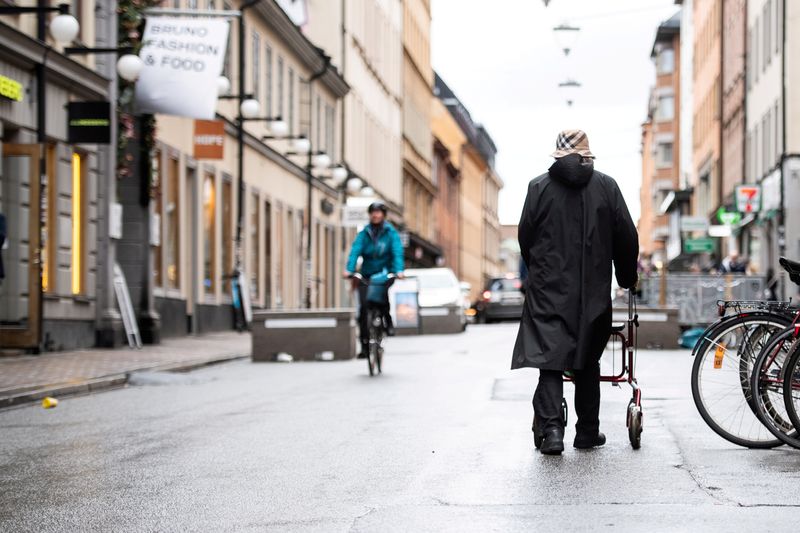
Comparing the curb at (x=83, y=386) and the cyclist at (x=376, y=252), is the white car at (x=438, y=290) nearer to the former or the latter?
the curb at (x=83, y=386)

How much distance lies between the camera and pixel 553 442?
8.94 metres

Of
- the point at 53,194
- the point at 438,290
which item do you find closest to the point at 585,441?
the point at 53,194

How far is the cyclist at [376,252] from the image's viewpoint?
17.8 m

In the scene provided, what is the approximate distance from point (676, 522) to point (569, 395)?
718 centimetres

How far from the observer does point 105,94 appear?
2497cm

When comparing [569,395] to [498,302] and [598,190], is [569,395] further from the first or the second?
[498,302]

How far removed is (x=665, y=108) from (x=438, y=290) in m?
63.5

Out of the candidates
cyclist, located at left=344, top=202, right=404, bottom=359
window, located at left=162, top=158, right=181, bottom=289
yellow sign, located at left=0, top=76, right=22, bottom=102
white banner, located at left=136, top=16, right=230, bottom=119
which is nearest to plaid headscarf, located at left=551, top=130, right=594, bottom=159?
cyclist, located at left=344, top=202, right=404, bottom=359

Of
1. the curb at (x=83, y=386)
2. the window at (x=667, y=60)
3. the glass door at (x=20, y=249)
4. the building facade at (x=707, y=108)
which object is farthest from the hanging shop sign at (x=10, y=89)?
the window at (x=667, y=60)

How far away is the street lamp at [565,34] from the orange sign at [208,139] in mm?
8274

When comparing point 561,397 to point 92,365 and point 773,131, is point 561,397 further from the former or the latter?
point 773,131

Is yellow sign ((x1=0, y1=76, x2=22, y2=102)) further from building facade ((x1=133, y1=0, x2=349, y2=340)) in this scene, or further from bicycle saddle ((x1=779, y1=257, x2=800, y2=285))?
bicycle saddle ((x1=779, y1=257, x2=800, y2=285))

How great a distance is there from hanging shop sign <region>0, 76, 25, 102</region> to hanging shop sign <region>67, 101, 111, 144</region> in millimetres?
1120

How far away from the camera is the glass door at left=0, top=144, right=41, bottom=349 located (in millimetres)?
20734
